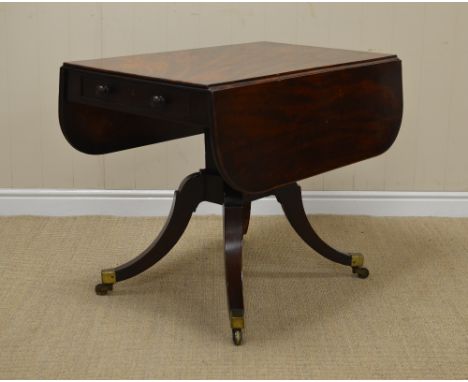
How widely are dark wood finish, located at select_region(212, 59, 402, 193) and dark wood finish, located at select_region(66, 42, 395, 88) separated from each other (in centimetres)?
4

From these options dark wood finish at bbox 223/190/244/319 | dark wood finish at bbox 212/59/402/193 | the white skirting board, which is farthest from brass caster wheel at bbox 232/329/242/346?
the white skirting board

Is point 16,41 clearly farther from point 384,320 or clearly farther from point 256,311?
point 384,320

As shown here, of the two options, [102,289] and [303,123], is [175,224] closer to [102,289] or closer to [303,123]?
[102,289]

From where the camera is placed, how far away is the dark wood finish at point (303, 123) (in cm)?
181

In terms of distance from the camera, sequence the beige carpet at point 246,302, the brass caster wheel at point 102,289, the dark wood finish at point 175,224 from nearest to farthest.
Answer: the beige carpet at point 246,302, the dark wood finish at point 175,224, the brass caster wheel at point 102,289

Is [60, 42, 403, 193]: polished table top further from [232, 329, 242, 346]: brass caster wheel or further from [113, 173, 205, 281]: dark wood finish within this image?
[232, 329, 242, 346]: brass caster wheel

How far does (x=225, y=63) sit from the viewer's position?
2.07m

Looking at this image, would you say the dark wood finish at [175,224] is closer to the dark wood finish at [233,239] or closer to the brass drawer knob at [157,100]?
the dark wood finish at [233,239]

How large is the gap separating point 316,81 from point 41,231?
131 cm

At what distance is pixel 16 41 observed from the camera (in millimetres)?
2881

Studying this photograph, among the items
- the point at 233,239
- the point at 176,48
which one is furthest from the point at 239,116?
the point at 176,48

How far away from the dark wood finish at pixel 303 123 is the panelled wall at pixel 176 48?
719 millimetres

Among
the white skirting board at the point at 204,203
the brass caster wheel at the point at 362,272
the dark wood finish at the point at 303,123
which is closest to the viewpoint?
the dark wood finish at the point at 303,123

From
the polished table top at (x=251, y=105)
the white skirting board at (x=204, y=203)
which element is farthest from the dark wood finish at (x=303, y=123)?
the white skirting board at (x=204, y=203)
